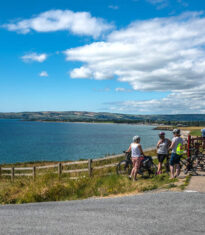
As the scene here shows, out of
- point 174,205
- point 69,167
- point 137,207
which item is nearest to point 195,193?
point 174,205

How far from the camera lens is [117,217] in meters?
6.10

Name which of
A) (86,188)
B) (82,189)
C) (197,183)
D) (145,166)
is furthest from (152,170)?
(82,189)

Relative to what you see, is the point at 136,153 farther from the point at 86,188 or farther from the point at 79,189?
the point at 79,189

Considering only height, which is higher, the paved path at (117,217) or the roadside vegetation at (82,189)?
the paved path at (117,217)

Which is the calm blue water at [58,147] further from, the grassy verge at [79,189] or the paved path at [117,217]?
the paved path at [117,217]

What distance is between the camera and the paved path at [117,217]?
5309mm

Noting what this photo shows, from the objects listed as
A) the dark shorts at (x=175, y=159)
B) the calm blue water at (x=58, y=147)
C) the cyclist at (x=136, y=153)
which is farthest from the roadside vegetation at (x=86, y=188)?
the calm blue water at (x=58, y=147)

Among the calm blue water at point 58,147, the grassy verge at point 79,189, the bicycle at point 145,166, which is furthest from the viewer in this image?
the calm blue water at point 58,147

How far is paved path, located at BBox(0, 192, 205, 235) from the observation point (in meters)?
5.31

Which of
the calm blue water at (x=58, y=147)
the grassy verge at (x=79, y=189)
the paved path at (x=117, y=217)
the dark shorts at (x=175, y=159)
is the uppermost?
the dark shorts at (x=175, y=159)

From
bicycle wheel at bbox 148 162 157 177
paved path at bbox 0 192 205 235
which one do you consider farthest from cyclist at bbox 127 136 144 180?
paved path at bbox 0 192 205 235

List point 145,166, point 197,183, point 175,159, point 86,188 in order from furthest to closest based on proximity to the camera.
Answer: point 145,166, point 175,159, point 86,188, point 197,183

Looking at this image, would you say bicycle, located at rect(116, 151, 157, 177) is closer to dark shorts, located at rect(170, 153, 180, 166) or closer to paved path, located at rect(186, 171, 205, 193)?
dark shorts, located at rect(170, 153, 180, 166)

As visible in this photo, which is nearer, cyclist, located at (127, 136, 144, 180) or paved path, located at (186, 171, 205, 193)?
paved path, located at (186, 171, 205, 193)
